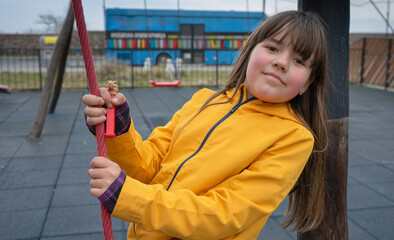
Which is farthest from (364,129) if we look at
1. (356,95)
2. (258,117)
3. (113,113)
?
(113,113)

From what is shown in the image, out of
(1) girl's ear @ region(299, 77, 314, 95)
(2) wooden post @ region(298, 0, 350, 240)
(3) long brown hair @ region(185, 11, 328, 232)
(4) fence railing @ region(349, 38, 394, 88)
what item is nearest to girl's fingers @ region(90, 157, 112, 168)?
(3) long brown hair @ region(185, 11, 328, 232)

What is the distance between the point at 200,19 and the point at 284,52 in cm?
1519

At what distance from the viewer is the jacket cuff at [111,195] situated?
105 cm

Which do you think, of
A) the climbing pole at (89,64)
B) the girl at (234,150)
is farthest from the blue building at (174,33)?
the climbing pole at (89,64)

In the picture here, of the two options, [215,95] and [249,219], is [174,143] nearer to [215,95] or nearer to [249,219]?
[215,95]

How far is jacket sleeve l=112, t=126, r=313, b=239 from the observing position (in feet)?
3.56

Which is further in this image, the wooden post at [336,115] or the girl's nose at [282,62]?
the wooden post at [336,115]

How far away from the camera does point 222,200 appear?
1.16m

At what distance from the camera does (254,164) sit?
1252mm

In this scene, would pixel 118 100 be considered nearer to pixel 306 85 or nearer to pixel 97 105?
pixel 97 105

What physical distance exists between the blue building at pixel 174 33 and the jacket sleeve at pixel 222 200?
12645 millimetres

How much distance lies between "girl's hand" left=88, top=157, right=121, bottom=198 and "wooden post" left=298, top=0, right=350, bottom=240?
1.02m

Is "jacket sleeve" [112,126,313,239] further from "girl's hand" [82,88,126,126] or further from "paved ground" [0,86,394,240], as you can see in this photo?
"paved ground" [0,86,394,240]

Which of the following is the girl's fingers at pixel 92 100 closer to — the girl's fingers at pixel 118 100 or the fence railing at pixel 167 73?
the girl's fingers at pixel 118 100
